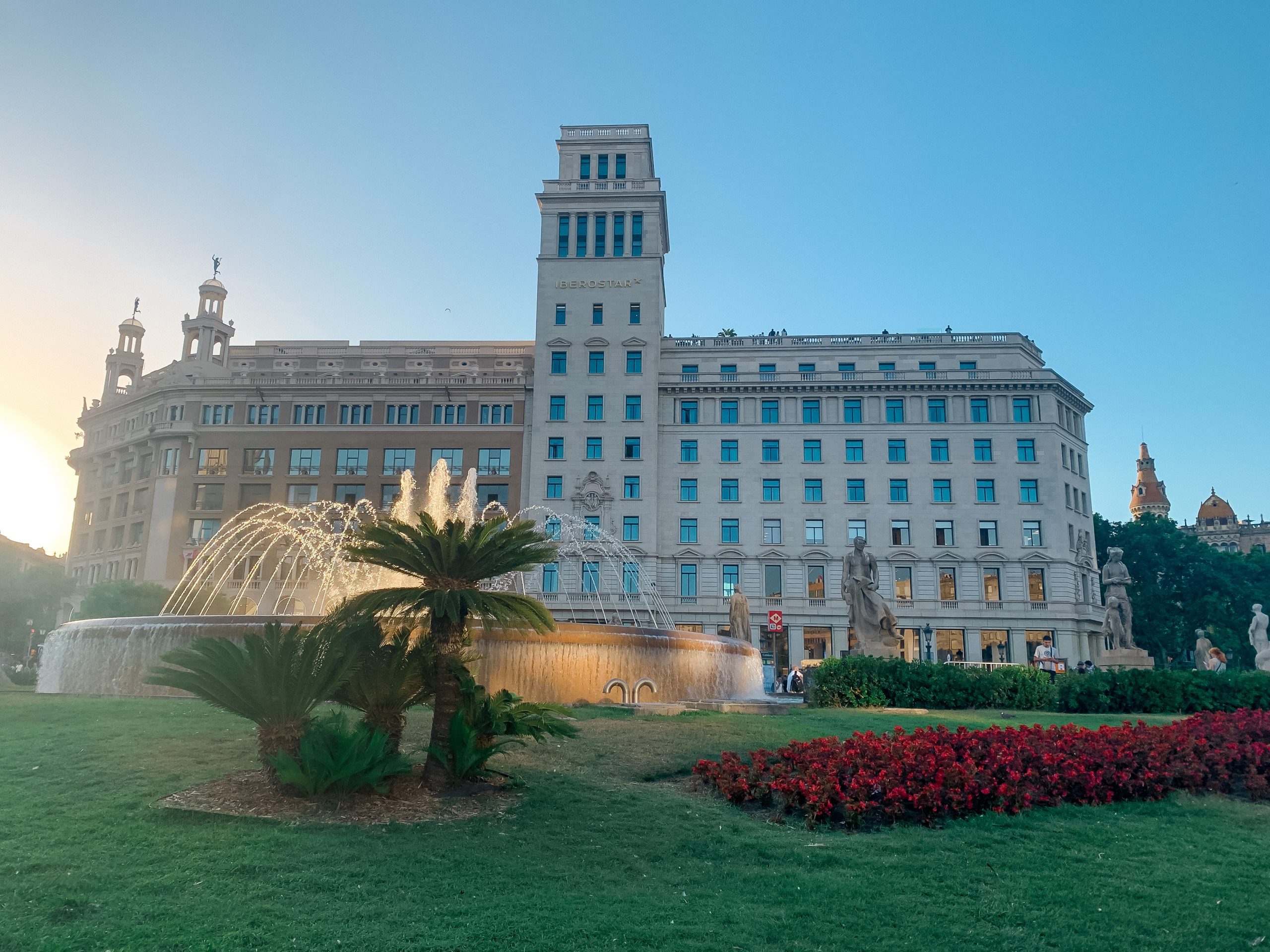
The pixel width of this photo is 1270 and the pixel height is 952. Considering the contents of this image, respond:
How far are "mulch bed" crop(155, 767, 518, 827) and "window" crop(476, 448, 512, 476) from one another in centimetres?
5315

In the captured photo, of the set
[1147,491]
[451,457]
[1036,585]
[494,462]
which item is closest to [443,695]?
[494,462]

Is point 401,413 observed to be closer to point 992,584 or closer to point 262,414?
point 262,414

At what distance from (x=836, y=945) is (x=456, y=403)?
6040 centimetres

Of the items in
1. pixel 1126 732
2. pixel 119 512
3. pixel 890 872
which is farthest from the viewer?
pixel 119 512

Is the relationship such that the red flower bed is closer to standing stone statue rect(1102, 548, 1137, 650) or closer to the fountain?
the fountain

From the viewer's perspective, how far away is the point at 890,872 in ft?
26.5

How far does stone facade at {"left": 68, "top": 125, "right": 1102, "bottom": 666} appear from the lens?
191ft

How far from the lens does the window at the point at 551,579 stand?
57.9 meters

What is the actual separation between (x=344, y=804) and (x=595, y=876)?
2.89 meters

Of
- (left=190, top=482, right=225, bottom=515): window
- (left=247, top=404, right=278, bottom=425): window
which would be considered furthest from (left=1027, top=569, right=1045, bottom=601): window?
(left=190, top=482, right=225, bottom=515): window

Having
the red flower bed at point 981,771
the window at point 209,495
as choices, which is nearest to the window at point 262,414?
the window at point 209,495

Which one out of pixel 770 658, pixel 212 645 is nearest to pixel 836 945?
pixel 212 645

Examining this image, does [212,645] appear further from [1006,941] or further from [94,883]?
[1006,941]

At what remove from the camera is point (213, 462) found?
216 ft
